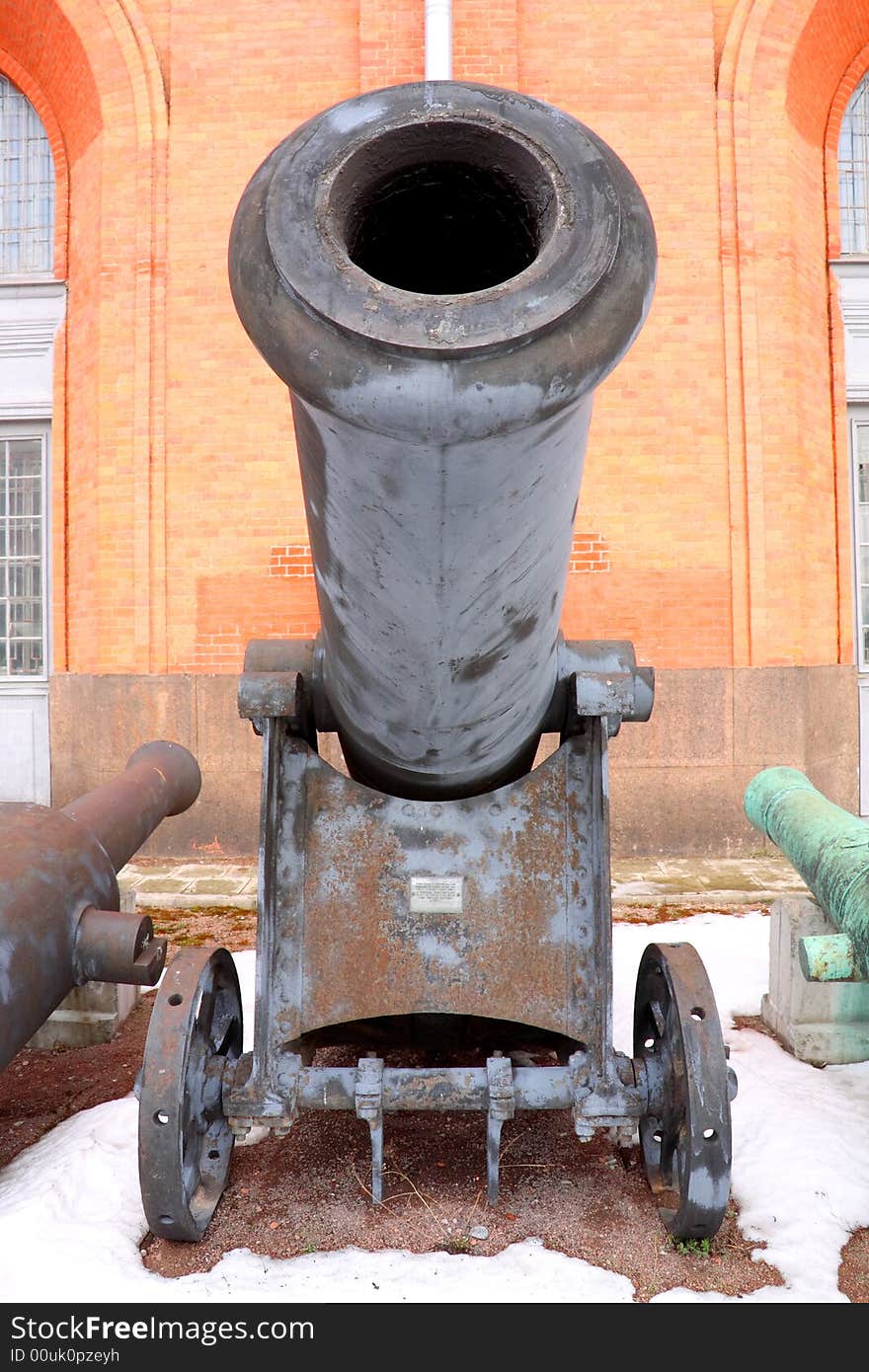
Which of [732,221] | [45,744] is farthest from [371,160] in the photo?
[45,744]

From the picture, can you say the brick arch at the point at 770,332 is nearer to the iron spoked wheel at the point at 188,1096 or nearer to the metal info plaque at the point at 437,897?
the metal info plaque at the point at 437,897

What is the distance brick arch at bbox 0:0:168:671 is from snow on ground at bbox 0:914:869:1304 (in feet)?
16.9

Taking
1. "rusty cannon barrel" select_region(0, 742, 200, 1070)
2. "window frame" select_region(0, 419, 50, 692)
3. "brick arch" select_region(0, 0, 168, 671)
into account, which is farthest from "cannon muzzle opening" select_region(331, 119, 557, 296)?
"window frame" select_region(0, 419, 50, 692)

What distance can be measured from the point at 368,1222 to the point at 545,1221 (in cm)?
49

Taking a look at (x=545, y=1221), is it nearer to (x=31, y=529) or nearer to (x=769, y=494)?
(x=769, y=494)

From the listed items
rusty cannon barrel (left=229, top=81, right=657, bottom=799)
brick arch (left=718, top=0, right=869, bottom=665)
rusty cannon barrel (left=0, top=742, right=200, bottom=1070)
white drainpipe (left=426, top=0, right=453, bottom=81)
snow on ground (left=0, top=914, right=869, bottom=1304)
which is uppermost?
white drainpipe (left=426, top=0, right=453, bottom=81)

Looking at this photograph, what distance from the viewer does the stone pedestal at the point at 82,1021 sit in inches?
166

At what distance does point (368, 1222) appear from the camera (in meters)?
2.75

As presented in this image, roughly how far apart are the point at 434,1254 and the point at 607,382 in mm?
6400

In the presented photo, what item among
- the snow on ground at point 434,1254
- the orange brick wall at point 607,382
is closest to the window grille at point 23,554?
the orange brick wall at point 607,382

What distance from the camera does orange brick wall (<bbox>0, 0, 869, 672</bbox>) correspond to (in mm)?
7715

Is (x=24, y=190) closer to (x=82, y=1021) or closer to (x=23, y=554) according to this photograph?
(x=23, y=554)

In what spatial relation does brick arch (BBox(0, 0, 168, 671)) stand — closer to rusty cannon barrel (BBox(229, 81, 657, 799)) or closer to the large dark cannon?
the large dark cannon

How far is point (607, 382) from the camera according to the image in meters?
7.60
